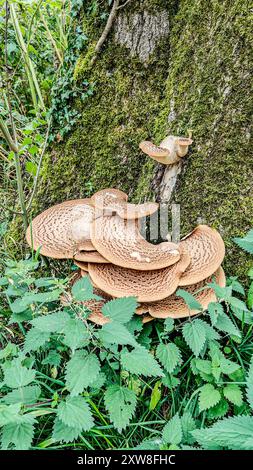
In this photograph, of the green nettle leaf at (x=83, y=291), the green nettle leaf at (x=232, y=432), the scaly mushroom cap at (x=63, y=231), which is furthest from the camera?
the scaly mushroom cap at (x=63, y=231)

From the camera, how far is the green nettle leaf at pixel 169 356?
1.95 metres

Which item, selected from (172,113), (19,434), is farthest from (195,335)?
(172,113)

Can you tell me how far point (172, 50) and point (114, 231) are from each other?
1.41 m

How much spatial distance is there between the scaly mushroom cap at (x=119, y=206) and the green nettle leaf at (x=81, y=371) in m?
0.85

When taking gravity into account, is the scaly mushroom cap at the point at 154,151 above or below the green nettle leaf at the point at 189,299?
above

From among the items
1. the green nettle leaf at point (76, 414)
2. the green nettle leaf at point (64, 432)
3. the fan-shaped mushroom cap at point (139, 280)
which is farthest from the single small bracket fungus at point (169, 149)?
the green nettle leaf at point (64, 432)

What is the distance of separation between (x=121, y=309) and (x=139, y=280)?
0.27 metres

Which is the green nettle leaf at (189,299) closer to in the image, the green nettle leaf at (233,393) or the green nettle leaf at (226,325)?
the green nettle leaf at (226,325)

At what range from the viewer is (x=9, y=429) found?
1.67 metres

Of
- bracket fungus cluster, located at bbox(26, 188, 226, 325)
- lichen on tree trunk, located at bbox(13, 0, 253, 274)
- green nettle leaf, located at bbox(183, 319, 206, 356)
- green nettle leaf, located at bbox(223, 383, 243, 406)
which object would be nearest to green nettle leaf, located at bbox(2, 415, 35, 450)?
bracket fungus cluster, located at bbox(26, 188, 226, 325)

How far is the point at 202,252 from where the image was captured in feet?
7.14

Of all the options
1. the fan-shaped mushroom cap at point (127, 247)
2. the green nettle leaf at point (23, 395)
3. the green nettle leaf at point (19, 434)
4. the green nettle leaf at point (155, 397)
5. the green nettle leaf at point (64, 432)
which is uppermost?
the fan-shaped mushroom cap at point (127, 247)
